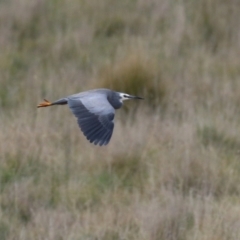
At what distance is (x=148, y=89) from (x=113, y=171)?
4.42 feet

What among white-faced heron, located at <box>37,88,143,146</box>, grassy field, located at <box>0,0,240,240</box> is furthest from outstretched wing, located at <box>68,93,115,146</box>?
grassy field, located at <box>0,0,240,240</box>

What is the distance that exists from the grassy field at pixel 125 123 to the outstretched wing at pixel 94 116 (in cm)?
38

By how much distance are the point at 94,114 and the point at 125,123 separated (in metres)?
1.29

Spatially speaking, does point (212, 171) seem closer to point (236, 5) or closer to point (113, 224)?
point (113, 224)

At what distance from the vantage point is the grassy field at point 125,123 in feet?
14.5

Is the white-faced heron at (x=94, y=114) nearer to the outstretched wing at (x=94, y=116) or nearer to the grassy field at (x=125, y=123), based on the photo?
the outstretched wing at (x=94, y=116)

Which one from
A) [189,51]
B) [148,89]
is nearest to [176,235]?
[148,89]

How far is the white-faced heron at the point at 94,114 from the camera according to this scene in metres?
4.52

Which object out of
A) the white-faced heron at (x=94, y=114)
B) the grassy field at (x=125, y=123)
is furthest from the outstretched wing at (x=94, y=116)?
the grassy field at (x=125, y=123)

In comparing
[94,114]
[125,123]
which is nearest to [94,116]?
[94,114]

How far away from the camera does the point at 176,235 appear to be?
4.29 m

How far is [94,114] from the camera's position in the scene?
466 cm

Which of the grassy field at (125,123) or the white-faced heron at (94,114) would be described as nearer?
the grassy field at (125,123)

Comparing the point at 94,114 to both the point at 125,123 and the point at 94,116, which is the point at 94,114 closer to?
the point at 94,116
